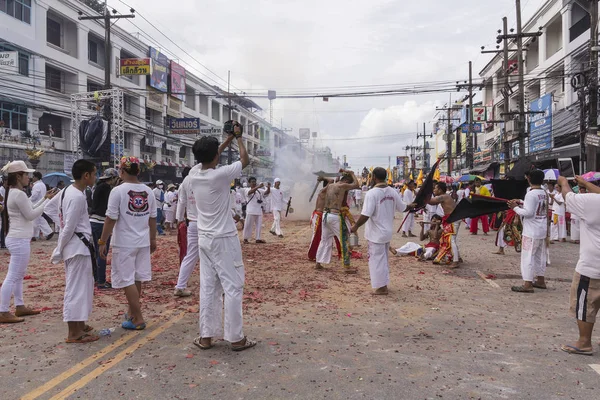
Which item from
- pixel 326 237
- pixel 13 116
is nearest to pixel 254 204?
pixel 326 237

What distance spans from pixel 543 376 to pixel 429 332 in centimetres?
132

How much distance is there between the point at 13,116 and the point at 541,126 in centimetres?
2767

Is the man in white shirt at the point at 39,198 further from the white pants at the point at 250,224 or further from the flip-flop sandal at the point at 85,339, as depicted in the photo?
the flip-flop sandal at the point at 85,339

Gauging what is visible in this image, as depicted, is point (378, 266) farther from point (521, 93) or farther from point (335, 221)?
point (521, 93)

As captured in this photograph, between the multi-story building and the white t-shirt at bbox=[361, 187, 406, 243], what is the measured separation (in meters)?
16.4

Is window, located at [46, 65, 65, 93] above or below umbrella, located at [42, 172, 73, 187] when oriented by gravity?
above

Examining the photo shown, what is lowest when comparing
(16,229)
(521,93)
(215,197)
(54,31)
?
(16,229)

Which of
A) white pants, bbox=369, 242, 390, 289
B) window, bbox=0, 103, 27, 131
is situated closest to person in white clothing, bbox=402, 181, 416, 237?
white pants, bbox=369, 242, 390, 289

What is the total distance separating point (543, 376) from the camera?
3703mm

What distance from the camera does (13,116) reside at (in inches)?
897

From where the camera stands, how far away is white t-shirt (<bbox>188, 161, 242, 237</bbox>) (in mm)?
4152

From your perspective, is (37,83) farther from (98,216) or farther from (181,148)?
(98,216)

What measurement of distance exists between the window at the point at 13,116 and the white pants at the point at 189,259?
1978 centimetres

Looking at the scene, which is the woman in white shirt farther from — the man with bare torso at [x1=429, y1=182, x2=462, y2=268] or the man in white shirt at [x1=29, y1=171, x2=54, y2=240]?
the man with bare torso at [x1=429, y1=182, x2=462, y2=268]
